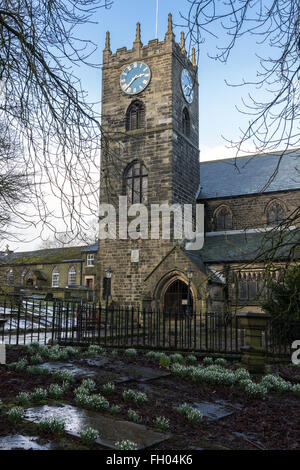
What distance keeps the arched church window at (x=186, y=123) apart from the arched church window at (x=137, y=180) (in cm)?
380

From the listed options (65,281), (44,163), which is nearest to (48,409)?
(44,163)

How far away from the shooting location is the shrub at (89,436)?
11.7 ft

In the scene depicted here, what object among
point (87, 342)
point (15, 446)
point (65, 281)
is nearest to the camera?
point (15, 446)

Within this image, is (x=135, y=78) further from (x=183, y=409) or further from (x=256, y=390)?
(x=183, y=409)

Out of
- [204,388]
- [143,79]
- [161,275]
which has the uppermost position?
[143,79]

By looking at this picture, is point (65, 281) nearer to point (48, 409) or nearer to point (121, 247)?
point (121, 247)

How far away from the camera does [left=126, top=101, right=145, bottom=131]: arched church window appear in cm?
2372

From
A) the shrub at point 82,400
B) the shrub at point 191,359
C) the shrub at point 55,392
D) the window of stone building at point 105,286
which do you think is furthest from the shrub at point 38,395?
the window of stone building at point 105,286

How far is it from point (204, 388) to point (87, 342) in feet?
15.0

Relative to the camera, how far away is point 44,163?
14.1ft

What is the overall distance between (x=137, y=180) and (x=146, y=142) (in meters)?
2.25

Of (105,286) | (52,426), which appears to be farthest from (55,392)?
(105,286)

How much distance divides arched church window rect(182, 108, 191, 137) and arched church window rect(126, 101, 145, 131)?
2678 mm

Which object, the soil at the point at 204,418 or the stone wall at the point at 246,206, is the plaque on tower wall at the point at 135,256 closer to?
the stone wall at the point at 246,206
